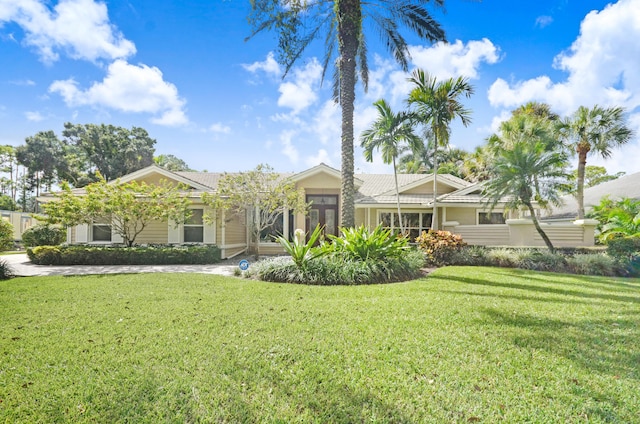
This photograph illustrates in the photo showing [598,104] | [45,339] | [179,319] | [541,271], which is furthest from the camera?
[598,104]

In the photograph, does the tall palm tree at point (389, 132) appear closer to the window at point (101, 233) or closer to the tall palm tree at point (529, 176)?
the tall palm tree at point (529, 176)

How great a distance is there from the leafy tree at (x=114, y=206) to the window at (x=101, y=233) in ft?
8.88

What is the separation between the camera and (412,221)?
1783cm

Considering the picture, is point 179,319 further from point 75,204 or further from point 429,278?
point 75,204

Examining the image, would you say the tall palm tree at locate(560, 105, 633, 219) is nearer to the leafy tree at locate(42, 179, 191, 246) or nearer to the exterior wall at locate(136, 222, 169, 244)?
the leafy tree at locate(42, 179, 191, 246)

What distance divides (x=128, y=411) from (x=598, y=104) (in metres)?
24.5

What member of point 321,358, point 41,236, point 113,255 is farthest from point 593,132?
point 41,236

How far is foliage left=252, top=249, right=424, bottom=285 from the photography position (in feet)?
27.8

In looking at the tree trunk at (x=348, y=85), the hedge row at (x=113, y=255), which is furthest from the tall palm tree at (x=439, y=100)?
the hedge row at (x=113, y=255)

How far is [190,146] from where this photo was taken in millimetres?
17797

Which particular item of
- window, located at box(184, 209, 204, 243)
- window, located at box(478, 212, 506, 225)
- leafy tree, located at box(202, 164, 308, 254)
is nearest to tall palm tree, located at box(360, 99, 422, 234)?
leafy tree, located at box(202, 164, 308, 254)

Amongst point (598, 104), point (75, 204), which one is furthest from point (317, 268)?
point (598, 104)

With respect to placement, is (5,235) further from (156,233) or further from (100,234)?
(156,233)

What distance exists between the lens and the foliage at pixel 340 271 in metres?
8.48
